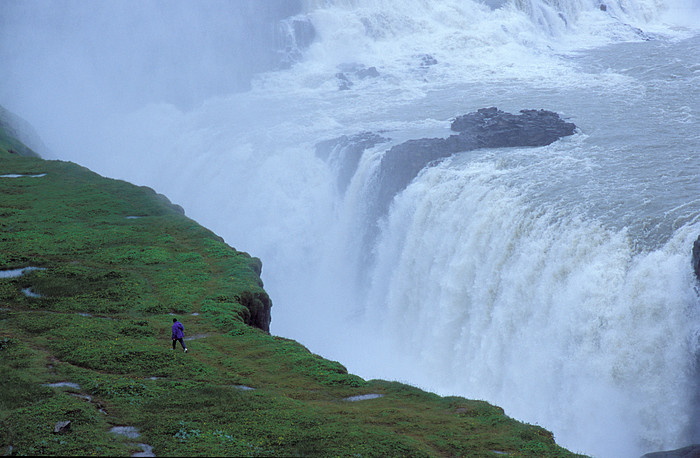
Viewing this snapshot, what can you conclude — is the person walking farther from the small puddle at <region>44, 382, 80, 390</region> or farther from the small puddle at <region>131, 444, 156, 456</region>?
the small puddle at <region>131, 444, 156, 456</region>

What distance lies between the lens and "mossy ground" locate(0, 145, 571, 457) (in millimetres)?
12469

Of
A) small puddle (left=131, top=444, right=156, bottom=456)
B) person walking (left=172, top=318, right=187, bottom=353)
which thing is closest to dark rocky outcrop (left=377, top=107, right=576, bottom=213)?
person walking (left=172, top=318, right=187, bottom=353)

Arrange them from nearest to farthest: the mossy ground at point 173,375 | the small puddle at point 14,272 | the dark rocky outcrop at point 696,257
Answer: the mossy ground at point 173,375 < the dark rocky outcrop at point 696,257 < the small puddle at point 14,272

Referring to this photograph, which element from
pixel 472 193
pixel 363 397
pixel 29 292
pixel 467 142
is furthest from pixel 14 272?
pixel 467 142

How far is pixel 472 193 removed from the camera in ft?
104

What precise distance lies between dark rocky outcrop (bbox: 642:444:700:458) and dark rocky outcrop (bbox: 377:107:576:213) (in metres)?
22.0

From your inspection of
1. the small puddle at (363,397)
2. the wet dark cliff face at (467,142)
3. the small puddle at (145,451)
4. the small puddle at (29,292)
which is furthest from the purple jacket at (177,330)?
the wet dark cliff face at (467,142)

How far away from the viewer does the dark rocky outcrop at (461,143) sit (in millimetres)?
38281

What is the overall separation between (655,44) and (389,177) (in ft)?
122

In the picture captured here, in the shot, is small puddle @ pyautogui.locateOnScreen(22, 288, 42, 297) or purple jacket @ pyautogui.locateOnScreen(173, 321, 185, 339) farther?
small puddle @ pyautogui.locateOnScreen(22, 288, 42, 297)

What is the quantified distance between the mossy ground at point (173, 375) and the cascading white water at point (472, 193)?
852cm

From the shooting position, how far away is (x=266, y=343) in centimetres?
1914

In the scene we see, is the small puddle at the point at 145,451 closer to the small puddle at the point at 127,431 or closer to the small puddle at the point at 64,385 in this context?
the small puddle at the point at 127,431

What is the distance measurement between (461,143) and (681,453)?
2406 cm
